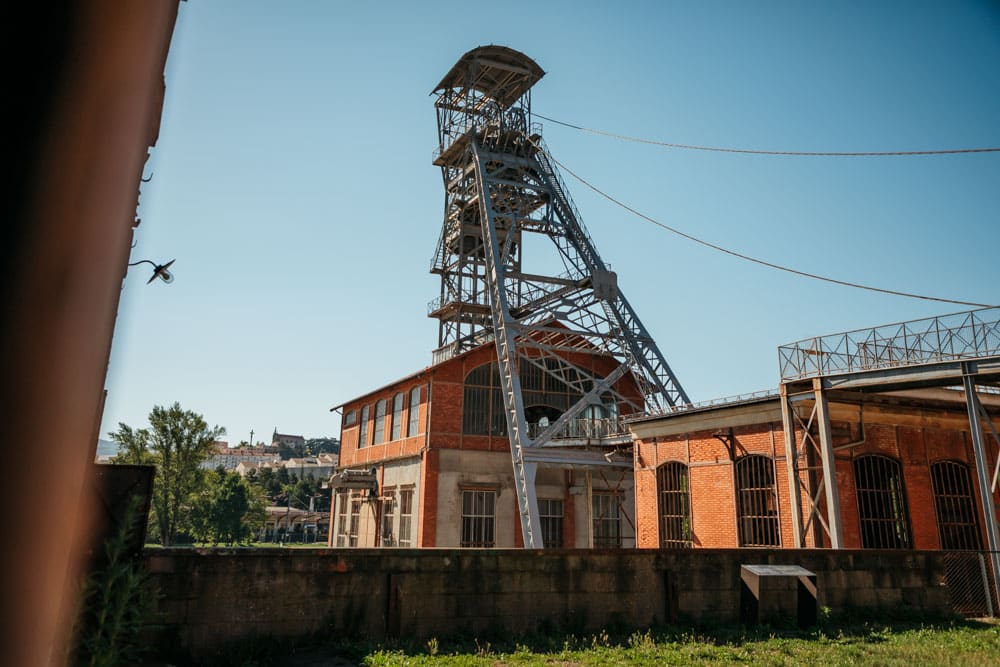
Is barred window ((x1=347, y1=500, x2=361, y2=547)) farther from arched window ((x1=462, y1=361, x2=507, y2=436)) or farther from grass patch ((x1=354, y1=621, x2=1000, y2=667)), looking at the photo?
grass patch ((x1=354, y1=621, x2=1000, y2=667))

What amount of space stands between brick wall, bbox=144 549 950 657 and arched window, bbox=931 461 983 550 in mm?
7956

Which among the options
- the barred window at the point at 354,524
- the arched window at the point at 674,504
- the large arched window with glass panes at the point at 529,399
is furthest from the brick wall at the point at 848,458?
the barred window at the point at 354,524

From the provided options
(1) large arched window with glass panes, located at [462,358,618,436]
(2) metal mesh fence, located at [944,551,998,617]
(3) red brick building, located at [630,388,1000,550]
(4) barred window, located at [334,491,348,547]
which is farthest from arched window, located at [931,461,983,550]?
(4) barred window, located at [334,491,348,547]

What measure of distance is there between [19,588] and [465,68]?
1307 inches

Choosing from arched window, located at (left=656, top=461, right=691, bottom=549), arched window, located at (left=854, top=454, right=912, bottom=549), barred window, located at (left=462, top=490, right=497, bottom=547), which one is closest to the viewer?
arched window, located at (left=854, top=454, right=912, bottom=549)

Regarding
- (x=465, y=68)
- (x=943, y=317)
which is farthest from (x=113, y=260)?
(x=465, y=68)

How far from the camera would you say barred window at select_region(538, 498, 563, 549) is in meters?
27.3

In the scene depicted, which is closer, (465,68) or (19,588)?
(19,588)

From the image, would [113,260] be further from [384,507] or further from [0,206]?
[384,507]

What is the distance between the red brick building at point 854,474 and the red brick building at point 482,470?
514 centimetres

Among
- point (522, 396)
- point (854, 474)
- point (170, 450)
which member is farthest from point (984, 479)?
point (170, 450)

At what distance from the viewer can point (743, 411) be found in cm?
1903

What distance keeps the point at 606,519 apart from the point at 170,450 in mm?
35706

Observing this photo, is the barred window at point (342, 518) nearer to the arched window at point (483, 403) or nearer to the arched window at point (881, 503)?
the arched window at point (483, 403)
